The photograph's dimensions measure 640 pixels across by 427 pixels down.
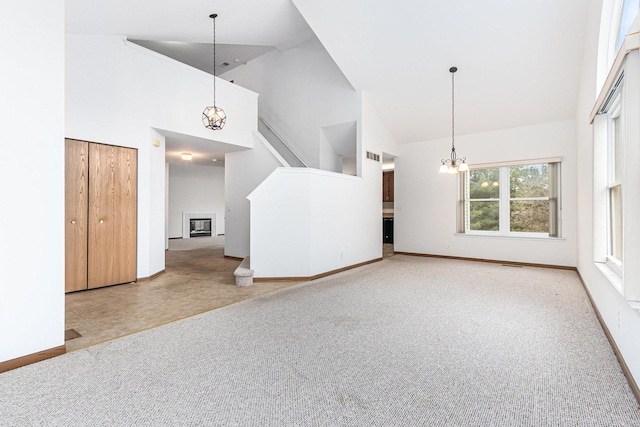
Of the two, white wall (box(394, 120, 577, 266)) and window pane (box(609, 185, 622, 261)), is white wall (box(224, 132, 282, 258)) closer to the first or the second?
white wall (box(394, 120, 577, 266))

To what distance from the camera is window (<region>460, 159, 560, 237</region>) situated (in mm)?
6133

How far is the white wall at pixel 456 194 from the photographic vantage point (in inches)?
233

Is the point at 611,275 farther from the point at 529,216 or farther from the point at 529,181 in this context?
the point at 529,181

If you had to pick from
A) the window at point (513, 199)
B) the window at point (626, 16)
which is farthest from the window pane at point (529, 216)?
the window at point (626, 16)

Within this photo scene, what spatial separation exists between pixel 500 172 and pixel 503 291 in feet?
10.8

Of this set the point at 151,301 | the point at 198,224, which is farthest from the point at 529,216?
the point at 198,224

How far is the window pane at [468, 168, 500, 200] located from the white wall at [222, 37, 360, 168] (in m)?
3.06

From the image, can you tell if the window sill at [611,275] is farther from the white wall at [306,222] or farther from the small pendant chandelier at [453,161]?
the white wall at [306,222]

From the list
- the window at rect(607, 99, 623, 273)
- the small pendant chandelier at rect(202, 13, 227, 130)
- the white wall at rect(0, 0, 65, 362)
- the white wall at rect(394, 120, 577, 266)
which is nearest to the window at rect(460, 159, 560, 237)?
the white wall at rect(394, 120, 577, 266)

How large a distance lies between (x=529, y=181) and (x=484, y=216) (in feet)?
3.60

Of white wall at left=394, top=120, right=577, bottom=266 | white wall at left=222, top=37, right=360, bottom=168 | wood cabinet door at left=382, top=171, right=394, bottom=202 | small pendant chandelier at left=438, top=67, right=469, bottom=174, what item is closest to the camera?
small pendant chandelier at left=438, top=67, right=469, bottom=174

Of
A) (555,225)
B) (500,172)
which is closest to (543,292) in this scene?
(555,225)

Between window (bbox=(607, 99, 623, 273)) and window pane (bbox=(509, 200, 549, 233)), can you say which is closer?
window (bbox=(607, 99, 623, 273))

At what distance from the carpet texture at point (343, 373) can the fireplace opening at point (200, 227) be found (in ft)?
29.5
